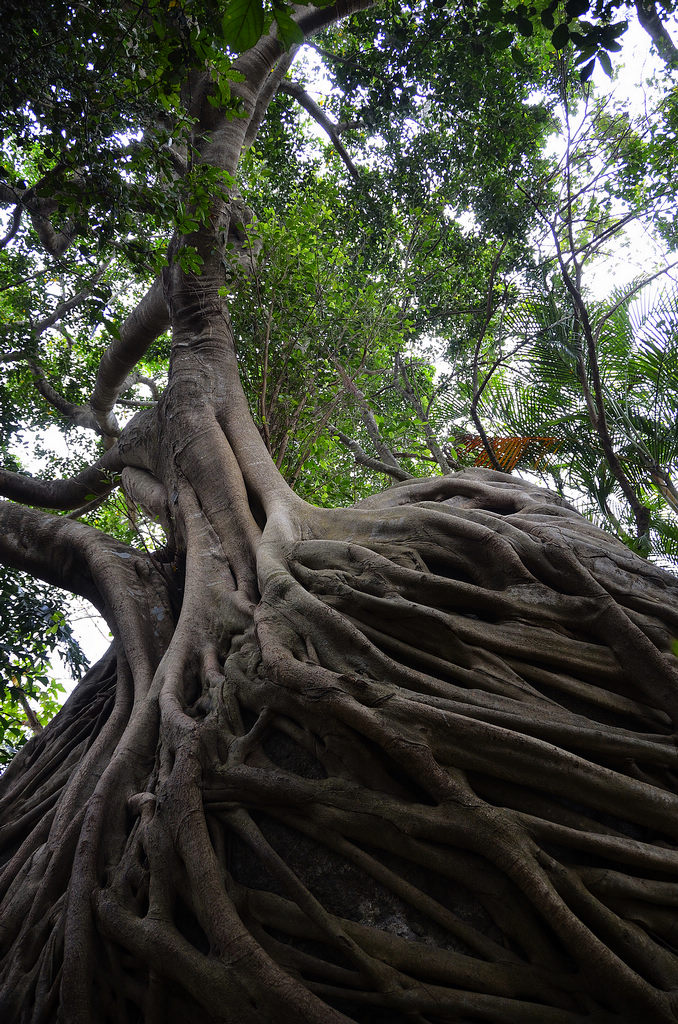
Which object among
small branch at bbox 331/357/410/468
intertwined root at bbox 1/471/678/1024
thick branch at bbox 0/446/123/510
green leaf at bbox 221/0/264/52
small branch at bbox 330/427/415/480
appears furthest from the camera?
thick branch at bbox 0/446/123/510

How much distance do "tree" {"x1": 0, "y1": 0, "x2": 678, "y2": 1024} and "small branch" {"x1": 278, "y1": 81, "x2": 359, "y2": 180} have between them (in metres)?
4.57

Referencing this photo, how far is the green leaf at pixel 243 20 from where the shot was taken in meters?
1.31

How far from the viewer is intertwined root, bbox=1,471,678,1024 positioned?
64.6 inches

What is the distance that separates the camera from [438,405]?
7465mm

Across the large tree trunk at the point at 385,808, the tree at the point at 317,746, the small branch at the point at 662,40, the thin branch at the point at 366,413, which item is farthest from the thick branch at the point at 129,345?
the small branch at the point at 662,40

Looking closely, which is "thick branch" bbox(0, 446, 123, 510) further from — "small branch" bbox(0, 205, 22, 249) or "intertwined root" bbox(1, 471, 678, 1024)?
"intertwined root" bbox(1, 471, 678, 1024)

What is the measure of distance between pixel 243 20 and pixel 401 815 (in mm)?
2120

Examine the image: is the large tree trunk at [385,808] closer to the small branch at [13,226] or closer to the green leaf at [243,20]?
the green leaf at [243,20]

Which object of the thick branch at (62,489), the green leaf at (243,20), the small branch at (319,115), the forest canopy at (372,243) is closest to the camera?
the green leaf at (243,20)

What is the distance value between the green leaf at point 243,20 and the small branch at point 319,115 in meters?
6.66

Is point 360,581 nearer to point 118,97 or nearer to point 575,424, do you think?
point 118,97

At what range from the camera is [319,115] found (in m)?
7.55

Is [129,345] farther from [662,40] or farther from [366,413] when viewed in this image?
[662,40]

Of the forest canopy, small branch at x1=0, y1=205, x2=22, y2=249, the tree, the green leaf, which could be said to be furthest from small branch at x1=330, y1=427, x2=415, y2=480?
the green leaf
